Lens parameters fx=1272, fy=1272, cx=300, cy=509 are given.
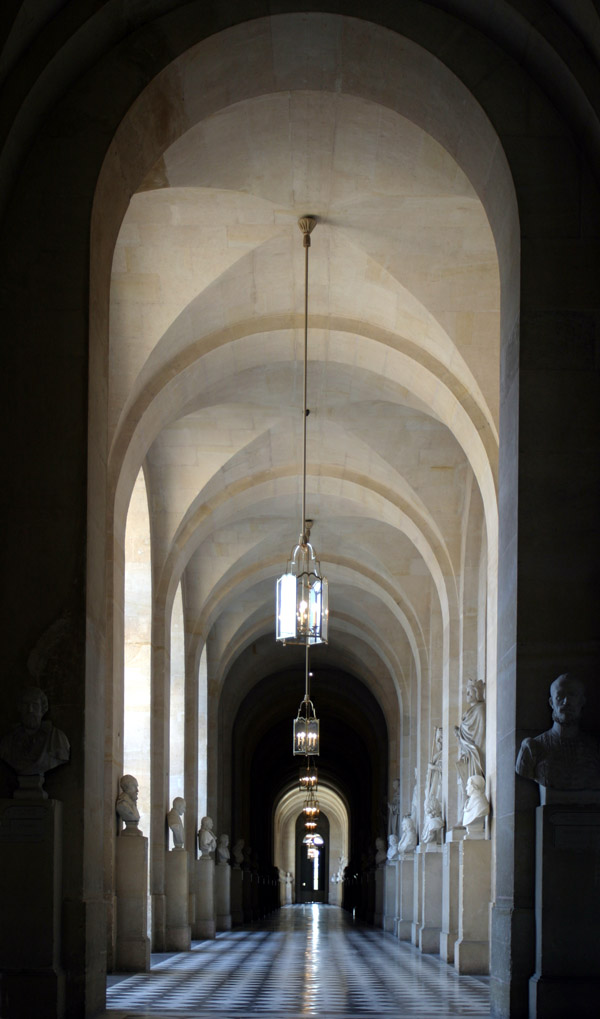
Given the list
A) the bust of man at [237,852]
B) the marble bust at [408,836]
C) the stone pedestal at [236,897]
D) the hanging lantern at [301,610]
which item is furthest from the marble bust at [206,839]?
the hanging lantern at [301,610]

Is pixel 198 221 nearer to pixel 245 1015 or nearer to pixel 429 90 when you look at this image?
pixel 429 90

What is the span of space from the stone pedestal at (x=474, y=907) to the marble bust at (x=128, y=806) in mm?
3591

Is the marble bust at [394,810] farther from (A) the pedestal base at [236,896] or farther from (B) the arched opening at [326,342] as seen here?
(B) the arched opening at [326,342]

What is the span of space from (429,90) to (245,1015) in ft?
21.0

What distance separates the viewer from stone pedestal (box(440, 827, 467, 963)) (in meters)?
15.2

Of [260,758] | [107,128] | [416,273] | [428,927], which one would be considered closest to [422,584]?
[428,927]

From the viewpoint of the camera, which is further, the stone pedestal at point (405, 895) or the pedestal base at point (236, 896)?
the pedestal base at point (236, 896)

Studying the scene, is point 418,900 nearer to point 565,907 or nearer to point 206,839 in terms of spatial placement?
point 206,839

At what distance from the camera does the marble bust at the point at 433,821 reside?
18.4 m

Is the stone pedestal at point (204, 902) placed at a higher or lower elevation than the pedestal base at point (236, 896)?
higher

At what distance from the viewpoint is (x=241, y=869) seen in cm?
3177

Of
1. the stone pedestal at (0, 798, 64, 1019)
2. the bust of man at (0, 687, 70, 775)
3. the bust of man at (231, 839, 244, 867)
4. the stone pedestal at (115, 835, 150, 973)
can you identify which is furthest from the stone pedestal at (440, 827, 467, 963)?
the bust of man at (231, 839, 244, 867)

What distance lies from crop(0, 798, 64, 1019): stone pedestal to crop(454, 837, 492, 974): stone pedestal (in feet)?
24.4

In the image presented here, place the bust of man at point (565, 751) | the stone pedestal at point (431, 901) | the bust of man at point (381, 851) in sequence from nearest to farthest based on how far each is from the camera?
the bust of man at point (565, 751)
the stone pedestal at point (431, 901)
the bust of man at point (381, 851)
